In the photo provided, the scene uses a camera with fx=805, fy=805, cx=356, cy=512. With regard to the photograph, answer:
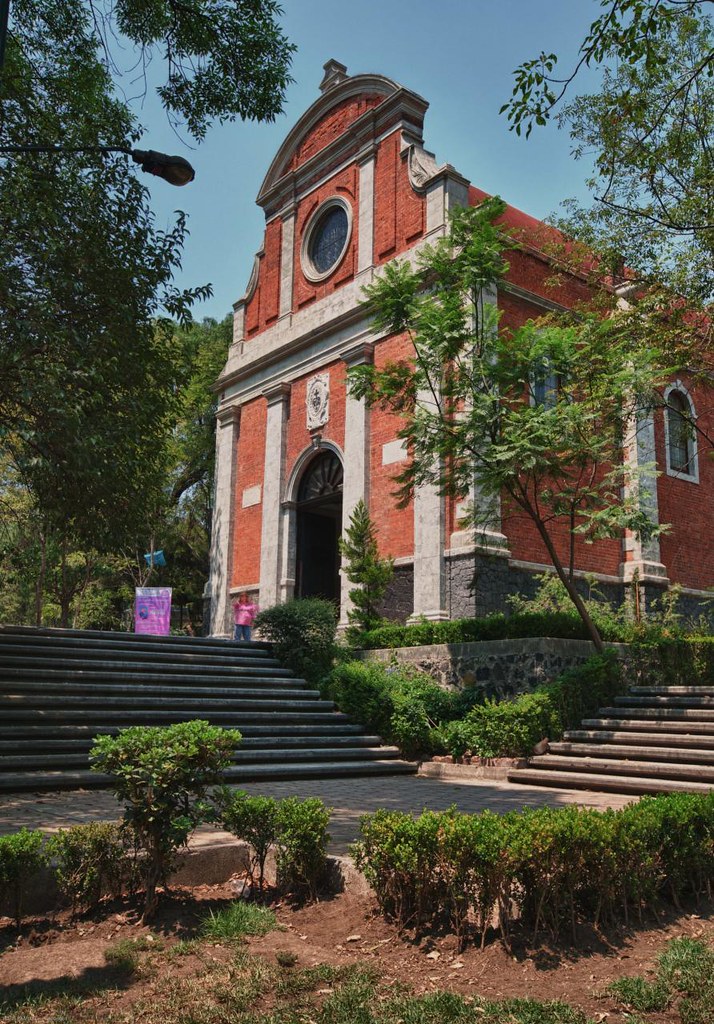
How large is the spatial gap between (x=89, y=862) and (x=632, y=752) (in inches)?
311

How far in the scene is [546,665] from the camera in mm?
12406

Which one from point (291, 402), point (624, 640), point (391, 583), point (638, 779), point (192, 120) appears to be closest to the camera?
point (638, 779)

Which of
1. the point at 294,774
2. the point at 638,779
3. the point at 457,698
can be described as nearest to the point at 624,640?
the point at 457,698

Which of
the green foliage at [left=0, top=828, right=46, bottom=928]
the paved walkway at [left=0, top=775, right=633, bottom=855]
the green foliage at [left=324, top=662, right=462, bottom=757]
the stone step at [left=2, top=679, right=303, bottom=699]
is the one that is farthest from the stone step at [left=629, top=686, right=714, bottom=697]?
the green foliage at [left=0, top=828, right=46, bottom=928]

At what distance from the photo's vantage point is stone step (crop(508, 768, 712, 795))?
361 inches

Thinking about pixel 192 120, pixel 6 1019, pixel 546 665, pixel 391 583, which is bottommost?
pixel 6 1019

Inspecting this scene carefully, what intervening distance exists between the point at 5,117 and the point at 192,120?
247 cm

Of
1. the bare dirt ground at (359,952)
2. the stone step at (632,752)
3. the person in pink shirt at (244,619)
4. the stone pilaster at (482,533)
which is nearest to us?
the bare dirt ground at (359,952)

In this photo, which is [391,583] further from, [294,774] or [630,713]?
[294,774]

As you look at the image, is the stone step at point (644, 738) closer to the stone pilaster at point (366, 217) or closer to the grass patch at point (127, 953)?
the grass patch at point (127, 953)

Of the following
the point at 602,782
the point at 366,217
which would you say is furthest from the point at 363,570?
the point at 366,217

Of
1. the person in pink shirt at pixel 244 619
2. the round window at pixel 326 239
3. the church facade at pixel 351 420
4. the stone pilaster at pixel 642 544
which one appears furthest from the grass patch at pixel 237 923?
the round window at pixel 326 239

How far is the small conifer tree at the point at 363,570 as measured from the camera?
1698 centimetres

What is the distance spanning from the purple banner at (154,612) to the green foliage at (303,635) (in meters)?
7.00
